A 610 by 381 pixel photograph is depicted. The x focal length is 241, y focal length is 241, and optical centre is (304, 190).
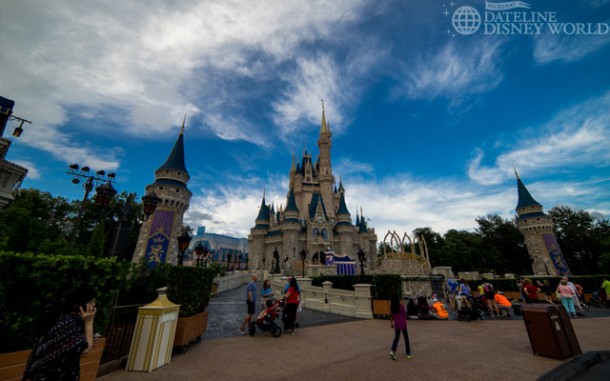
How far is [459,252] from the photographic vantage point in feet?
144

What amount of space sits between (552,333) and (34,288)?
9314mm

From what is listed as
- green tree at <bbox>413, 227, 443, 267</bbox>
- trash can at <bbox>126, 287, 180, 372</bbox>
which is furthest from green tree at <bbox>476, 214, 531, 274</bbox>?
trash can at <bbox>126, 287, 180, 372</bbox>

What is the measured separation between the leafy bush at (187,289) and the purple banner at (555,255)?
143 ft

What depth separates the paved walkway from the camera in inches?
173

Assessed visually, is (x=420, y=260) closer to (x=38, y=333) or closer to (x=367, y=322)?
(x=367, y=322)

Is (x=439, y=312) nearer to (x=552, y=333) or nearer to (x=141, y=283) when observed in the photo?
(x=552, y=333)

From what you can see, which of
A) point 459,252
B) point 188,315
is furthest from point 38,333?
point 459,252

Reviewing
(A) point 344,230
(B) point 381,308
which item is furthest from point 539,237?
(B) point 381,308

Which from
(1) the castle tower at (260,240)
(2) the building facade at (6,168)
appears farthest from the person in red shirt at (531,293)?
(1) the castle tower at (260,240)

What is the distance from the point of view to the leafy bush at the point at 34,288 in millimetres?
3025

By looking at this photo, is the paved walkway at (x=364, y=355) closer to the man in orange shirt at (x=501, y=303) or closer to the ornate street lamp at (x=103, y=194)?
the man in orange shirt at (x=501, y=303)

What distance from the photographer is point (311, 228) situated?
4503cm

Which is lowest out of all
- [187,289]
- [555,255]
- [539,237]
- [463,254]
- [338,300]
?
[338,300]

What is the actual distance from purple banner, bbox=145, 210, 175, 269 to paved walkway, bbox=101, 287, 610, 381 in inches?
772
